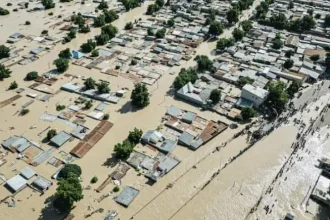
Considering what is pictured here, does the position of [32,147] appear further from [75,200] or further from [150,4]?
[150,4]

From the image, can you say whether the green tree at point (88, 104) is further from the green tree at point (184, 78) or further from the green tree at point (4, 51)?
the green tree at point (4, 51)

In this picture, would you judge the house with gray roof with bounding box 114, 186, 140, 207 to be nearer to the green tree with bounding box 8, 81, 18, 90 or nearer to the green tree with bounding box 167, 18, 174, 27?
the green tree with bounding box 8, 81, 18, 90

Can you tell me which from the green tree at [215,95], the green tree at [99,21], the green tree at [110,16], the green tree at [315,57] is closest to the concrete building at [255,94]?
the green tree at [215,95]

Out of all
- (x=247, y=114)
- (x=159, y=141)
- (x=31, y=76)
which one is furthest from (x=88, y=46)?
(x=247, y=114)

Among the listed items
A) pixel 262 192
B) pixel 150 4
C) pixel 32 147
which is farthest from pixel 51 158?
pixel 150 4

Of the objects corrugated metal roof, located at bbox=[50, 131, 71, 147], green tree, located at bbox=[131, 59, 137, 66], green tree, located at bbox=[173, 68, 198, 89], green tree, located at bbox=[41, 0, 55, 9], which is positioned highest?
green tree, located at bbox=[41, 0, 55, 9]

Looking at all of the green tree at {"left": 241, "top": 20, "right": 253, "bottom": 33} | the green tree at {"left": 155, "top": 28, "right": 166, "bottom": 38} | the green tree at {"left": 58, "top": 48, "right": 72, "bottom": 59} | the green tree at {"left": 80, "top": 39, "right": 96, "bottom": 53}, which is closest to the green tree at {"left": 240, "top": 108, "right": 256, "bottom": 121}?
the green tree at {"left": 155, "top": 28, "right": 166, "bottom": 38}
